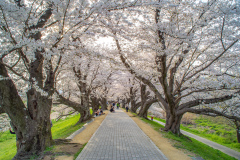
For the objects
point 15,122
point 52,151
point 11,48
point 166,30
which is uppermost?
point 166,30

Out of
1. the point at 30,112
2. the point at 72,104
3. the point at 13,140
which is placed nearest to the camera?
the point at 30,112

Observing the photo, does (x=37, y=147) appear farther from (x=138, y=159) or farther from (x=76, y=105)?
(x=76, y=105)

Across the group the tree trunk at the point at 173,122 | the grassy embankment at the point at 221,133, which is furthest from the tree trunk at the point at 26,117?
the grassy embankment at the point at 221,133

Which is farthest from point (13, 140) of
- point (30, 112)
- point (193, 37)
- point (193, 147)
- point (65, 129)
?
point (193, 37)

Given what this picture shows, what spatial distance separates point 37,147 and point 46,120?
1.05m

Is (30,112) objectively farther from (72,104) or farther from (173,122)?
(173,122)

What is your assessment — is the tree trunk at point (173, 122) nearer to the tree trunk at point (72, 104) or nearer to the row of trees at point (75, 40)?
the row of trees at point (75, 40)

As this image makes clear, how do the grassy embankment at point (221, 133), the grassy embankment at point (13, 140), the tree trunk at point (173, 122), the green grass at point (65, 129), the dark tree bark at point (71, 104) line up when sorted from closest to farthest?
the tree trunk at point (173, 122) → the green grass at point (65, 129) → the grassy embankment at point (13, 140) → the dark tree bark at point (71, 104) → the grassy embankment at point (221, 133)

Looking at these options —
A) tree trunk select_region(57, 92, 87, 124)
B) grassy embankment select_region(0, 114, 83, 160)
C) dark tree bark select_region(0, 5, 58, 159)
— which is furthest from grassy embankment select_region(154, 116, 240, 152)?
dark tree bark select_region(0, 5, 58, 159)

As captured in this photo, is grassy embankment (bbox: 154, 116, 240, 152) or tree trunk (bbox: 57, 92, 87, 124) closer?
tree trunk (bbox: 57, 92, 87, 124)

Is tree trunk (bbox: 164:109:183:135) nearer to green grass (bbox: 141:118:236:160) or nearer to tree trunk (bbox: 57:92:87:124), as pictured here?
green grass (bbox: 141:118:236:160)

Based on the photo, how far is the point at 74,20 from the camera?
4.58 metres

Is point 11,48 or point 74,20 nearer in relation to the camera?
point 11,48

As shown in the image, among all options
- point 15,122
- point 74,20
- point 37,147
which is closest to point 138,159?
point 37,147
